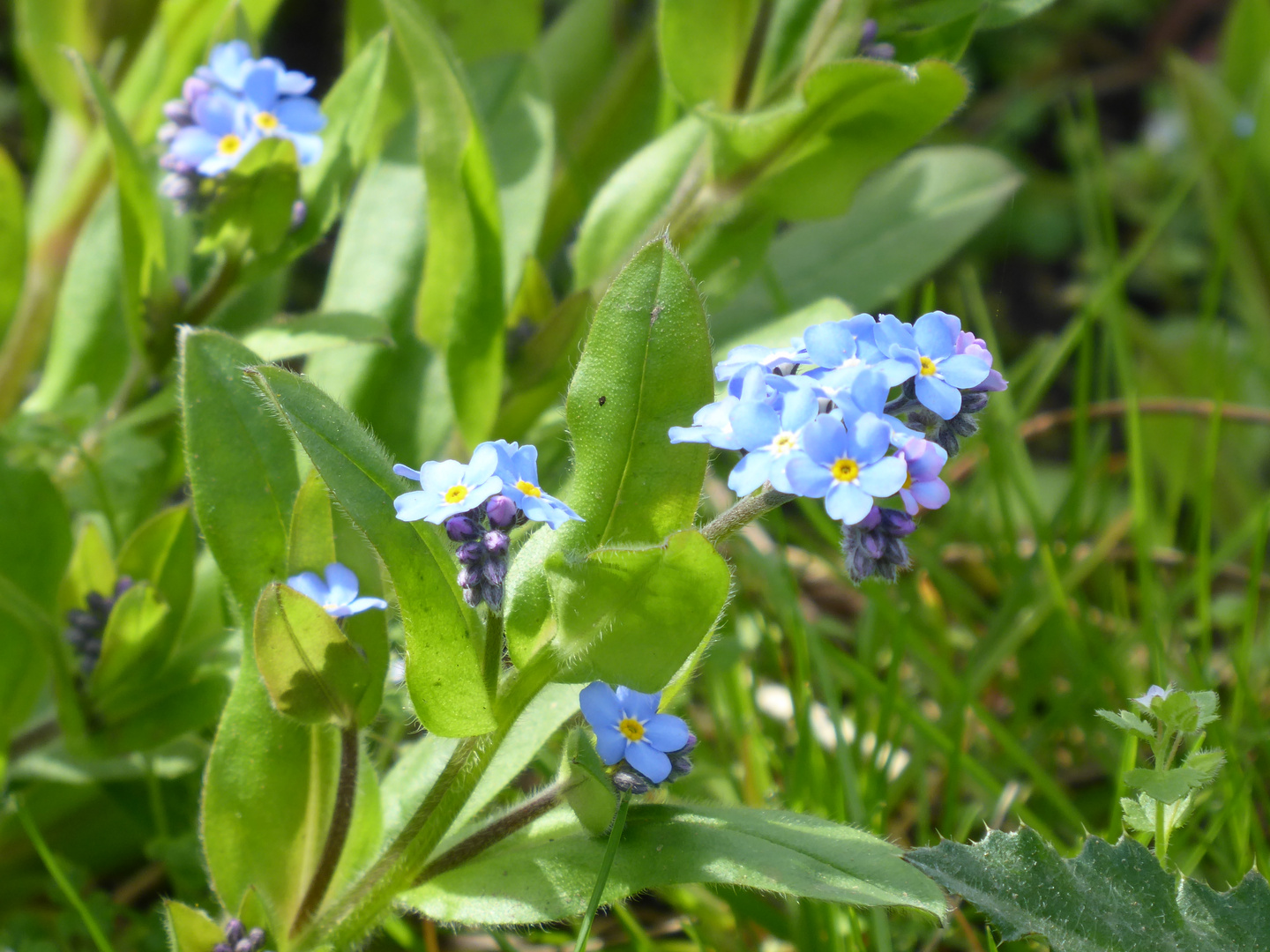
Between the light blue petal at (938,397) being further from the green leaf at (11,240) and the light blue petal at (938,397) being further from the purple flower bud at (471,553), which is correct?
the green leaf at (11,240)

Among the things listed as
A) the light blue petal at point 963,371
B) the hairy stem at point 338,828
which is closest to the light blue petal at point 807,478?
the light blue petal at point 963,371

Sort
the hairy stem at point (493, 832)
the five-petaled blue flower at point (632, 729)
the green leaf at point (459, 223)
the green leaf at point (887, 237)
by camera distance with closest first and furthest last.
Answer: the five-petaled blue flower at point (632, 729) → the hairy stem at point (493, 832) → the green leaf at point (459, 223) → the green leaf at point (887, 237)

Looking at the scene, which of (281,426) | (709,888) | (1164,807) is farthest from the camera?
(709,888)

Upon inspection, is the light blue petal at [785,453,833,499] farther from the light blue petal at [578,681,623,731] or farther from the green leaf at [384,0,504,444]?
the green leaf at [384,0,504,444]

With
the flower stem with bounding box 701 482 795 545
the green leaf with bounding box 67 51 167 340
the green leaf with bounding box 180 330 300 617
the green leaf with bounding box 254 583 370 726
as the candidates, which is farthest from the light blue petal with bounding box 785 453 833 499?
the green leaf with bounding box 67 51 167 340

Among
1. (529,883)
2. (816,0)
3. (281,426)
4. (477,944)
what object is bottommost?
(477,944)

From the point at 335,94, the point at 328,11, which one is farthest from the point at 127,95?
the point at 328,11

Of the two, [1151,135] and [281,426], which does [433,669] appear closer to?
[281,426]
